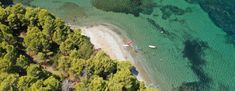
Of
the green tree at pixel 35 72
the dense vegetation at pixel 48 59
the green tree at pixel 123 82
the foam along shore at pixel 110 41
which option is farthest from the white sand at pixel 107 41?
the green tree at pixel 35 72

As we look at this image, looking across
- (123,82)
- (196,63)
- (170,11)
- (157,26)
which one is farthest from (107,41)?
(170,11)

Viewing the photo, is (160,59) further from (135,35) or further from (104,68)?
(104,68)

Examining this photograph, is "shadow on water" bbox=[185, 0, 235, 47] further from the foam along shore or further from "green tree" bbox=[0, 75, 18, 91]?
"green tree" bbox=[0, 75, 18, 91]

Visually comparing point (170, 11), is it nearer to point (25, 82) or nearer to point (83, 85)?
point (83, 85)

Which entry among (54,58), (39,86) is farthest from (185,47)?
(39,86)

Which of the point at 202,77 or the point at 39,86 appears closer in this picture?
the point at 39,86

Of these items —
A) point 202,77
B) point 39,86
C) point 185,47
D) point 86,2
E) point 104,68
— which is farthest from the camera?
point 86,2
